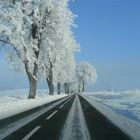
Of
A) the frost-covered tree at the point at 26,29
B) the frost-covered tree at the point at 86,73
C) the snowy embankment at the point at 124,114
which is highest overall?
the frost-covered tree at the point at 86,73

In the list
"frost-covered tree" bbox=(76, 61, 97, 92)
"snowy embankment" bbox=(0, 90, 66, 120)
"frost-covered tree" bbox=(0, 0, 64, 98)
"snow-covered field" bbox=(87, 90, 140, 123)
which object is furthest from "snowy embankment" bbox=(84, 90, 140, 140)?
"frost-covered tree" bbox=(76, 61, 97, 92)

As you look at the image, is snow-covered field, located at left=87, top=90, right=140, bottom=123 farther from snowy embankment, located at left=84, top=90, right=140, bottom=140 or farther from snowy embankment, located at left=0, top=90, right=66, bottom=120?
snowy embankment, located at left=0, top=90, right=66, bottom=120

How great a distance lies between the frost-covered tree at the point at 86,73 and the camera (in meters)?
142

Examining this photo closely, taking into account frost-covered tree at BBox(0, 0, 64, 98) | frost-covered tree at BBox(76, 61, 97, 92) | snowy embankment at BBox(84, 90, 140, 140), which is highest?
frost-covered tree at BBox(76, 61, 97, 92)

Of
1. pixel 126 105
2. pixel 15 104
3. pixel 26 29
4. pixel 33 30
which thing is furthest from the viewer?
pixel 33 30

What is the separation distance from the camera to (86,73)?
142m

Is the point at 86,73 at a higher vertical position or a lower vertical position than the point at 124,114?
higher

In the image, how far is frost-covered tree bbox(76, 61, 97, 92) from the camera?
142m

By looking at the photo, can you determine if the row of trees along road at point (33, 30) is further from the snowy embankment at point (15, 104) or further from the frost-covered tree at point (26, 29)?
the snowy embankment at point (15, 104)

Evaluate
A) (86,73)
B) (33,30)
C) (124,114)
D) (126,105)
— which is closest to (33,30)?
(33,30)

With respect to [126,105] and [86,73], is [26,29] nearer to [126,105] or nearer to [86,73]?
[126,105]

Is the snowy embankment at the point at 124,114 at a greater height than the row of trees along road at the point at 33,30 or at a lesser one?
lesser

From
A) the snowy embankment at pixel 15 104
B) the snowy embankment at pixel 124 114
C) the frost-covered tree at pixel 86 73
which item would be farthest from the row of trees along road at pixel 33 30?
the frost-covered tree at pixel 86 73

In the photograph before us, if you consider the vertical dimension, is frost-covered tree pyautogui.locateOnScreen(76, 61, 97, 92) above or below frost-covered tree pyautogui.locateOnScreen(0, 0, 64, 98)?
above
